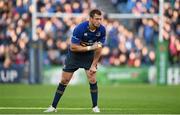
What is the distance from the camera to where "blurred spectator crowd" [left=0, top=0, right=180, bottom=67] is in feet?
98.3

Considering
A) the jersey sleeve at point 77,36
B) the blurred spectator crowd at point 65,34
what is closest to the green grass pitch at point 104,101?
the jersey sleeve at point 77,36

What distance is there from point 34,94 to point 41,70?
6.69 meters

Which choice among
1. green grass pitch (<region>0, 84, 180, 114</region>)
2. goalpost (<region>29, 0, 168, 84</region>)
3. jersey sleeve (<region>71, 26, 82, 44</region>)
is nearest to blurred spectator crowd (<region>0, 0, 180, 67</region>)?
goalpost (<region>29, 0, 168, 84</region>)

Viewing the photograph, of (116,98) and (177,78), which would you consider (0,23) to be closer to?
(177,78)

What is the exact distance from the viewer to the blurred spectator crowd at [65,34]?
1179 inches

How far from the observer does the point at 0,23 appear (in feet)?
99.5

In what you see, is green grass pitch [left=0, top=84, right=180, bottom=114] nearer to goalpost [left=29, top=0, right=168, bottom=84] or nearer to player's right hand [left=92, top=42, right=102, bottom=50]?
goalpost [left=29, top=0, right=168, bottom=84]

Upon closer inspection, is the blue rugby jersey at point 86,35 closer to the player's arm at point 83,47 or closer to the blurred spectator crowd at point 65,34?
the player's arm at point 83,47

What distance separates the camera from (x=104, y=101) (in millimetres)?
19500

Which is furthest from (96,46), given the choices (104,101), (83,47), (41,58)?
(41,58)

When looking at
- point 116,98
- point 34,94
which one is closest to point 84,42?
point 116,98

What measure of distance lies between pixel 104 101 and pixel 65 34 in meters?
11.2

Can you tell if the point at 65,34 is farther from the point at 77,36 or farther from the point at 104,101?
the point at 77,36

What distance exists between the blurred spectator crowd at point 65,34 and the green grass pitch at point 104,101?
6.37ft
